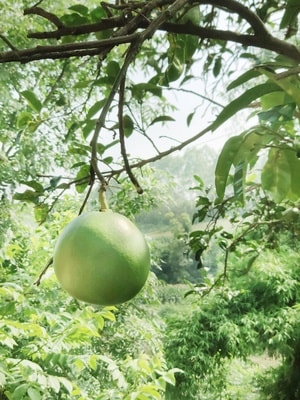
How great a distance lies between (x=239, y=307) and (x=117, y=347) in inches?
100

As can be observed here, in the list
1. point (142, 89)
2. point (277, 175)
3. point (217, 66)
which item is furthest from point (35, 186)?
point (217, 66)

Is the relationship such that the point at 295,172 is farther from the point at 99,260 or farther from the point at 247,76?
the point at 99,260

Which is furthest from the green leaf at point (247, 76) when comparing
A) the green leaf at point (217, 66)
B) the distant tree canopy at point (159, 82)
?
the green leaf at point (217, 66)

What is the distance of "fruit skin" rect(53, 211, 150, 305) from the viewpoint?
1.40 feet

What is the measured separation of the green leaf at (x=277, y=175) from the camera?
0.59 metres

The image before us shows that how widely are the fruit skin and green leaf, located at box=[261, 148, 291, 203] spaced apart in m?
0.24

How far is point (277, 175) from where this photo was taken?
60 cm

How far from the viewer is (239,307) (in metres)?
6.09

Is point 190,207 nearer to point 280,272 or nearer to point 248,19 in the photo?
point 280,272

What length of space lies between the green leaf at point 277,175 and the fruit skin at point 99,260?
24 cm

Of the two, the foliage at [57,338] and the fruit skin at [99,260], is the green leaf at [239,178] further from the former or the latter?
the foliage at [57,338]

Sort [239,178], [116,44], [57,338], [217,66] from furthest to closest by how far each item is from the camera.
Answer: [57,338]
[217,66]
[239,178]
[116,44]

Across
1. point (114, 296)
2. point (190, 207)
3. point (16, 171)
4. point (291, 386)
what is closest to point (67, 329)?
point (114, 296)

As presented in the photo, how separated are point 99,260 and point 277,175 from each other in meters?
0.29
